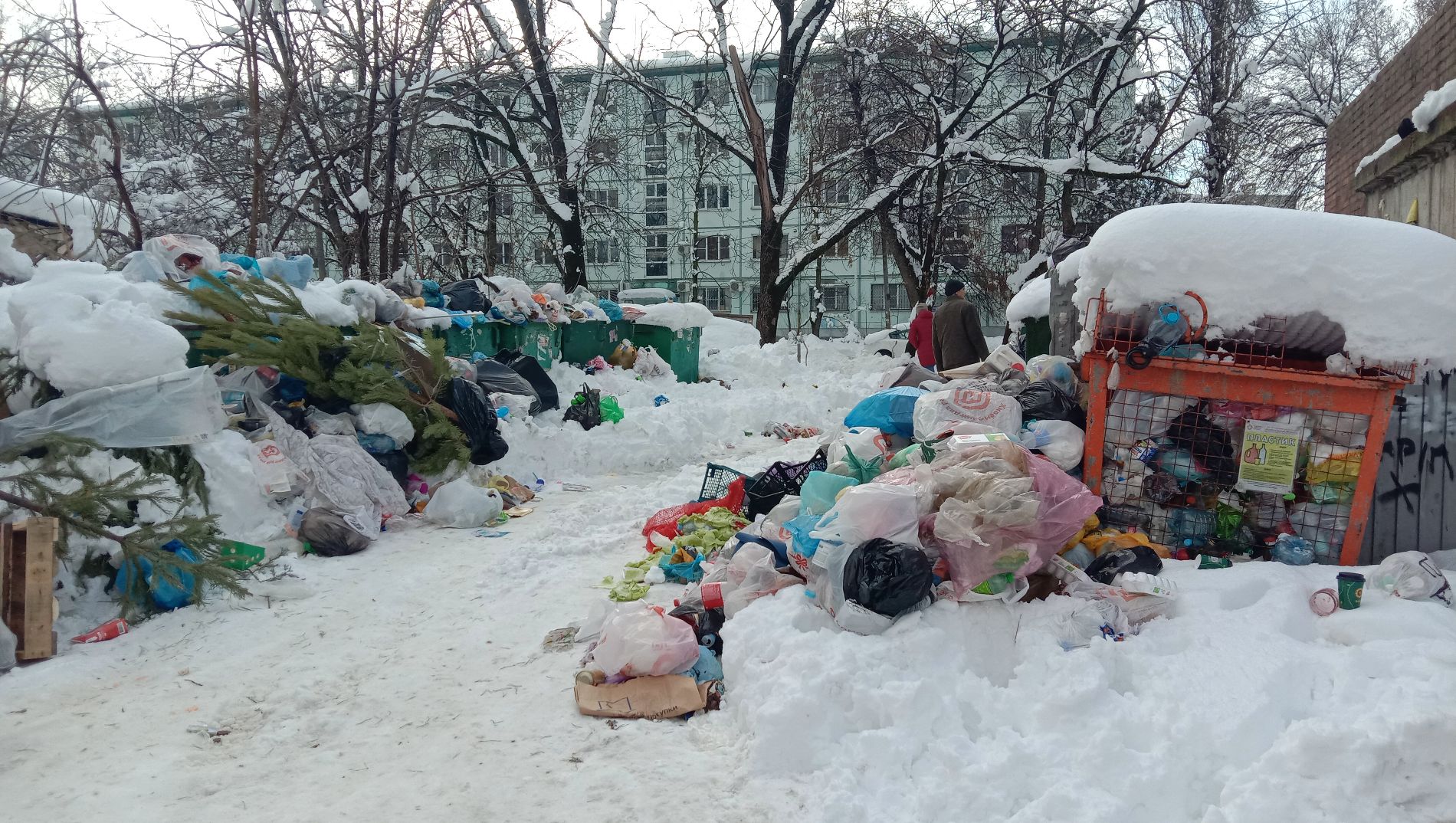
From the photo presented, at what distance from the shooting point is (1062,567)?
3516mm

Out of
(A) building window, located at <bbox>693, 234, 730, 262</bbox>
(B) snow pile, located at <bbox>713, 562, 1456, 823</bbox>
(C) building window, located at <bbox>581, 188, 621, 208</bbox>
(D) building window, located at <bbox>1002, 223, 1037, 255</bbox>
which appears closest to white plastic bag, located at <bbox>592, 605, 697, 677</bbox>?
(B) snow pile, located at <bbox>713, 562, 1456, 823</bbox>

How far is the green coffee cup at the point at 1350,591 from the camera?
125 inches

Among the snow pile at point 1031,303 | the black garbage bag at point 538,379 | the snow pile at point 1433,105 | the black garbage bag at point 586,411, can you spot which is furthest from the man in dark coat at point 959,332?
the black garbage bag at point 538,379

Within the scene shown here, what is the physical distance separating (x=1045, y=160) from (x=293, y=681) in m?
14.4

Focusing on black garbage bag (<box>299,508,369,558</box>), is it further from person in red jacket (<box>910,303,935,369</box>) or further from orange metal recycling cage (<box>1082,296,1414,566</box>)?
person in red jacket (<box>910,303,935,369</box>)

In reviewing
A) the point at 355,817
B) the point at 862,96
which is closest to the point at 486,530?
the point at 355,817

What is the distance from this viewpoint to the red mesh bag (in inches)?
217

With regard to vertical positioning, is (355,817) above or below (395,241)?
below

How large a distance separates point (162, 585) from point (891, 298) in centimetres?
3776

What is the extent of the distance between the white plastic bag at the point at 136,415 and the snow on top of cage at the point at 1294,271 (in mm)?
4996

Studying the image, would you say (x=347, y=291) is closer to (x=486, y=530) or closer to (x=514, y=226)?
(x=486, y=530)

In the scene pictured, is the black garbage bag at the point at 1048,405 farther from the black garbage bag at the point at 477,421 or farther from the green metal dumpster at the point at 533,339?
the green metal dumpster at the point at 533,339

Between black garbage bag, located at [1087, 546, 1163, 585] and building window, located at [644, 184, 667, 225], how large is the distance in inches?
1396

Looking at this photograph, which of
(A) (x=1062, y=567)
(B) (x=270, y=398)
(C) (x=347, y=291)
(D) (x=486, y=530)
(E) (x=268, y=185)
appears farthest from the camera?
(E) (x=268, y=185)
